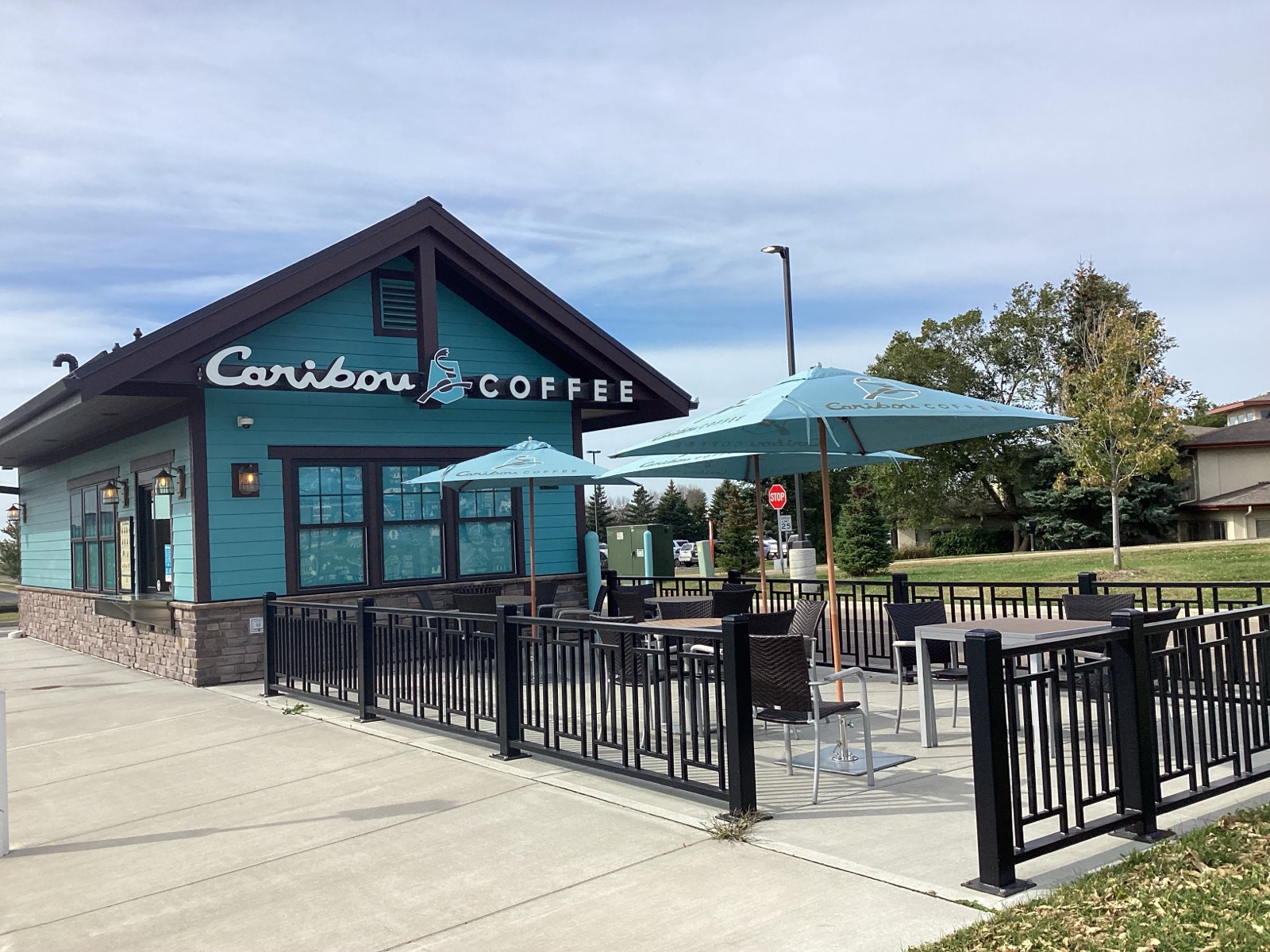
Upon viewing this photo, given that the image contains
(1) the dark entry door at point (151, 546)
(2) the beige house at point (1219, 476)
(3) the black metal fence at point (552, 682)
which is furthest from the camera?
(2) the beige house at point (1219, 476)

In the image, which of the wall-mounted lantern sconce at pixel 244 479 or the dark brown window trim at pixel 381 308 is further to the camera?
the dark brown window trim at pixel 381 308

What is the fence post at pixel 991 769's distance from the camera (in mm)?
4195

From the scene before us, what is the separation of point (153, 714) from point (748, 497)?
1309 inches

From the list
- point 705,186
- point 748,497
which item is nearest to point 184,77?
point 705,186

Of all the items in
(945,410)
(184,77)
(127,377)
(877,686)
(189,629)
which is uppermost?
(184,77)

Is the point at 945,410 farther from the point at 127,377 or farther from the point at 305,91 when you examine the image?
the point at 127,377

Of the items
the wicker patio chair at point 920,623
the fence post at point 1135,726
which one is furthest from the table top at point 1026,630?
the fence post at point 1135,726

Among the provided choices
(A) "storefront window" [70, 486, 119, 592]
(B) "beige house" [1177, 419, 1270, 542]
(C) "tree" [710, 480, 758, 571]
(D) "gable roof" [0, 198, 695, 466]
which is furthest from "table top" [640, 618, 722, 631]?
(B) "beige house" [1177, 419, 1270, 542]

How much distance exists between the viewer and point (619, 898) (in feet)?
14.4

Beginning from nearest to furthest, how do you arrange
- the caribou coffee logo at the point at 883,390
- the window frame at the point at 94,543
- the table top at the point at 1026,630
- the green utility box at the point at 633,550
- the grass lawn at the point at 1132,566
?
the table top at the point at 1026,630
the caribou coffee logo at the point at 883,390
the window frame at the point at 94,543
the grass lawn at the point at 1132,566
the green utility box at the point at 633,550

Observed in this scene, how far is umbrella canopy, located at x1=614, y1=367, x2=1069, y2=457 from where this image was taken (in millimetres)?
6691

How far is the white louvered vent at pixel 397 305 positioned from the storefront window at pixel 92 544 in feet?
18.8

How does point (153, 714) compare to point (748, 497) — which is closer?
point (153, 714)

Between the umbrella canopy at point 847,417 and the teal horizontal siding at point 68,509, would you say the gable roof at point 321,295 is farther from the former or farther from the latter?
the umbrella canopy at point 847,417
